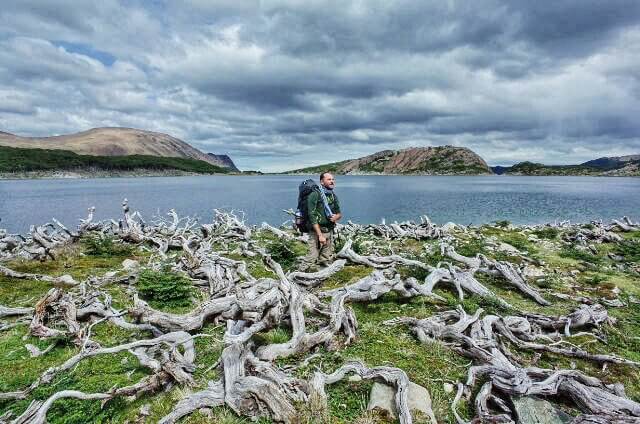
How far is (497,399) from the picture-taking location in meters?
5.58

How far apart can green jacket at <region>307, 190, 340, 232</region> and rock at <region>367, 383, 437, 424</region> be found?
22.0 ft

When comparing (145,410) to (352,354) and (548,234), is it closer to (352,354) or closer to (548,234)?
(352,354)

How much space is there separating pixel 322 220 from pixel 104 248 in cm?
1098

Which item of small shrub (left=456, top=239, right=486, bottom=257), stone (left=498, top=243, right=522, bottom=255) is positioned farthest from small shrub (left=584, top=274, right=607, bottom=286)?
small shrub (left=456, top=239, right=486, bottom=257)

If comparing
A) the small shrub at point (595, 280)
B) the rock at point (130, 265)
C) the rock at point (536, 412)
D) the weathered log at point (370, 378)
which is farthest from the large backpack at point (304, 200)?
the small shrub at point (595, 280)

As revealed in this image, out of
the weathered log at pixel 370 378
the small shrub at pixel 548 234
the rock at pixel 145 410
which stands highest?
the weathered log at pixel 370 378

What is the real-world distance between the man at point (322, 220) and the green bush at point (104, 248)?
9.65 meters

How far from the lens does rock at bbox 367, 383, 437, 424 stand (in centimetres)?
539

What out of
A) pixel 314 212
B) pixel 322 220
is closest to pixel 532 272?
pixel 322 220

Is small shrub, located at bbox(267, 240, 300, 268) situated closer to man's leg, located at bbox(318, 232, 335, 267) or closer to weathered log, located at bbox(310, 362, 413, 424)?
man's leg, located at bbox(318, 232, 335, 267)

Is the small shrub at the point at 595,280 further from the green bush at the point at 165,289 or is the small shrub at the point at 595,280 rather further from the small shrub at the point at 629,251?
the green bush at the point at 165,289

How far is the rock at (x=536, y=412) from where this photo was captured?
5074mm

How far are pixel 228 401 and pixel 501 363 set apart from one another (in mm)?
4507

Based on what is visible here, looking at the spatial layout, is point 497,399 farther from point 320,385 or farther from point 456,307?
point 456,307
